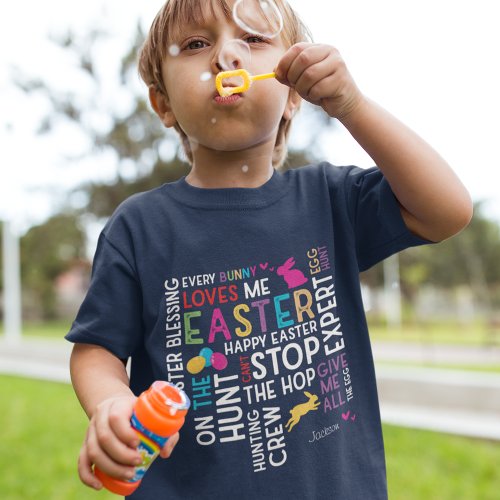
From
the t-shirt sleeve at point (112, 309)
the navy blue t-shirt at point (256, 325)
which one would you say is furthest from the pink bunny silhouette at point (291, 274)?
Result: the t-shirt sleeve at point (112, 309)

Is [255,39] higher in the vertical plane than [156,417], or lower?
higher

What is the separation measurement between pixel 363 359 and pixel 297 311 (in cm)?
15

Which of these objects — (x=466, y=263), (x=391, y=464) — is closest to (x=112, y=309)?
(x=391, y=464)

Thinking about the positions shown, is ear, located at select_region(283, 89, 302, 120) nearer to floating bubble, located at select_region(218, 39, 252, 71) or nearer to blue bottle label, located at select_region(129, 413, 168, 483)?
floating bubble, located at select_region(218, 39, 252, 71)

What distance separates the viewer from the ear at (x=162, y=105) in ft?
3.99

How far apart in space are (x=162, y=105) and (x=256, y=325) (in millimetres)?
493

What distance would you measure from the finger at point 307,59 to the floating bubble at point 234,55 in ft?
0.33

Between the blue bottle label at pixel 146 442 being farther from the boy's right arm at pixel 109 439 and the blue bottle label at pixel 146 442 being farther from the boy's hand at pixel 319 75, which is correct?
the boy's hand at pixel 319 75

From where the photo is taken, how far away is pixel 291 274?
1.03 m

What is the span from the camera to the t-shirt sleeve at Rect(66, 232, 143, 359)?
1.01 meters

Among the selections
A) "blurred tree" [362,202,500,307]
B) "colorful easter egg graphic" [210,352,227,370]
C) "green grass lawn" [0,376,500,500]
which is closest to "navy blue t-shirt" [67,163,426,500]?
"colorful easter egg graphic" [210,352,227,370]

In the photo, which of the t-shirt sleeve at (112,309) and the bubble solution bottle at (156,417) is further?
the t-shirt sleeve at (112,309)

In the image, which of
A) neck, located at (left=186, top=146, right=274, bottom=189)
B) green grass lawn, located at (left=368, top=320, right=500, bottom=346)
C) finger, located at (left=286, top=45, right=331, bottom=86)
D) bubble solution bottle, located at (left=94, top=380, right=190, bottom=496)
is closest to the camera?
bubble solution bottle, located at (left=94, top=380, right=190, bottom=496)

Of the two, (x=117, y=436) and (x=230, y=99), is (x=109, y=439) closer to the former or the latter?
→ (x=117, y=436)
